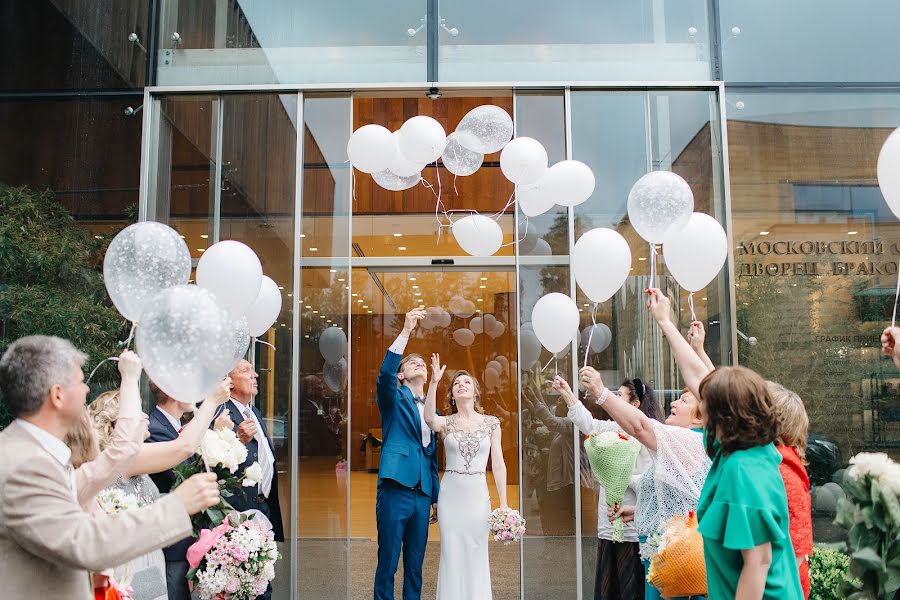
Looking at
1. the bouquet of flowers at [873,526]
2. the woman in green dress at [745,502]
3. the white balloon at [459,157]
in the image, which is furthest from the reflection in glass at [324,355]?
the bouquet of flowers at [873,526]

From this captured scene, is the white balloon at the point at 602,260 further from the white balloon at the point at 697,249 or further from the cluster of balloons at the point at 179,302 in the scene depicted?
the cluster of balloons at the point at 179,302

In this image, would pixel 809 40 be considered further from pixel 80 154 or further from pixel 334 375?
pixel 80 154

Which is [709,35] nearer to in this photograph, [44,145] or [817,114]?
[817,114]

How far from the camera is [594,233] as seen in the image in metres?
4.97

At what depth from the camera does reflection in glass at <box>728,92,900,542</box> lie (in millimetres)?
6531

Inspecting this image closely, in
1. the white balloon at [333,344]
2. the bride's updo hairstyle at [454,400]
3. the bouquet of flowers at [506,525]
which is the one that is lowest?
the bouquet of flowers at [506,525]

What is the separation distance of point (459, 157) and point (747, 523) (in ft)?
11.9

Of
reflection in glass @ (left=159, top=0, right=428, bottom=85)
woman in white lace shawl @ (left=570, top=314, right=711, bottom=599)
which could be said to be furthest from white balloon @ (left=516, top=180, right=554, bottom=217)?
woman in white lace shawl @ (left=570, top=314, right=711, bottom=599)

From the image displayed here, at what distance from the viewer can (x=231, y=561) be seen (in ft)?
12.2

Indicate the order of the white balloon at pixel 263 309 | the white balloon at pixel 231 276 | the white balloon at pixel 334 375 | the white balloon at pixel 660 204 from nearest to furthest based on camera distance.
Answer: the white balloon at pixel 231 276 → the white balloon at pixel 660 204 → the white balloon at pixel 263 309 → the white balloon at pixel 334 375

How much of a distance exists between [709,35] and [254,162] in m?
4.10

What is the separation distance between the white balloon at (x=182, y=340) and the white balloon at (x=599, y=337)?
435cm

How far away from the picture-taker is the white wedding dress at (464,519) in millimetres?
5704

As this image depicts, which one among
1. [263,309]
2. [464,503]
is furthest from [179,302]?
[464,503]
